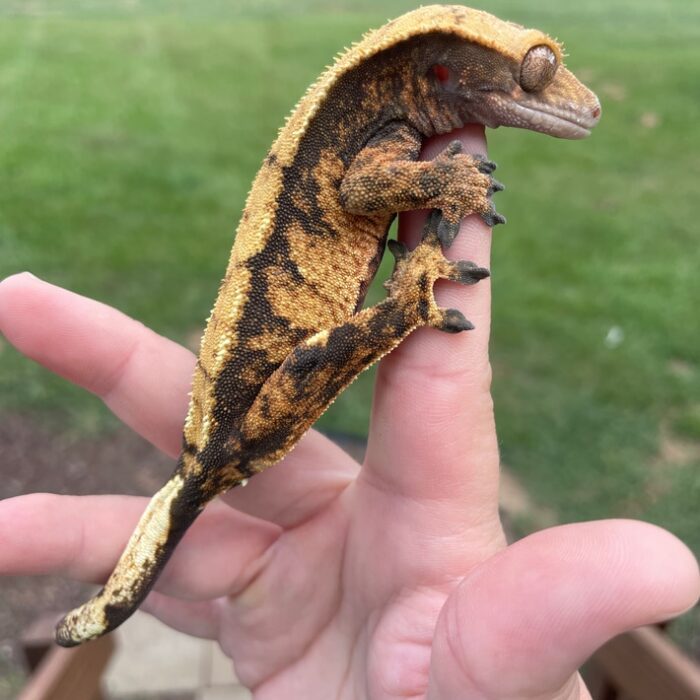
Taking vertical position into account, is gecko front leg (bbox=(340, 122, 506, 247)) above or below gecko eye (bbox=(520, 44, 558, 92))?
below

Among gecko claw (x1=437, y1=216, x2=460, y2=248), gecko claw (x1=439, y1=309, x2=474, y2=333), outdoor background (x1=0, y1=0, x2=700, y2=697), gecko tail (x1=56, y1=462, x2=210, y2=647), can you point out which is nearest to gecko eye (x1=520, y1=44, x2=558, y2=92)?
gecko claw (x1=437, y1=216, x2=460, y2=248)

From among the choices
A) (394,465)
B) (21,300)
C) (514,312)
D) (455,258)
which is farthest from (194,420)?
(514,312)

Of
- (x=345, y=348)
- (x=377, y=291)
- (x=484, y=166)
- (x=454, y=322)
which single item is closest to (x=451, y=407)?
(x=454, y=322)

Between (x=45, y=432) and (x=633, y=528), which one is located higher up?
(x=633, y=528)

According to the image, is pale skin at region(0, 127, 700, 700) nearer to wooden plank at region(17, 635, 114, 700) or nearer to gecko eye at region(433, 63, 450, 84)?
gecko eye at region(433, 63, 450, 84)

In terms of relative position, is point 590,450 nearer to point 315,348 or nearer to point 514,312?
point 514,312
